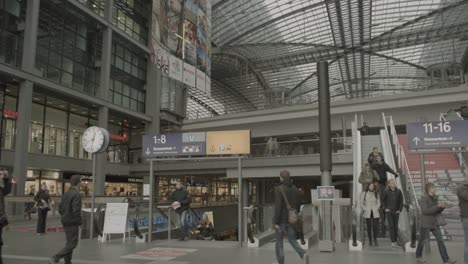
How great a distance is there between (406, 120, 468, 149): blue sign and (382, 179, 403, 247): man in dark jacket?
120cm

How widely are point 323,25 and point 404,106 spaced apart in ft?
54.4

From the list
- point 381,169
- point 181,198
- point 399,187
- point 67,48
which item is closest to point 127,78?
point 67,48

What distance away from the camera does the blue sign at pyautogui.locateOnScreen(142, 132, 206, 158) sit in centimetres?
1336

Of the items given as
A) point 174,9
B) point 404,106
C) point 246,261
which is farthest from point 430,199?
point 404,106

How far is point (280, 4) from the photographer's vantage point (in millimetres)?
41469

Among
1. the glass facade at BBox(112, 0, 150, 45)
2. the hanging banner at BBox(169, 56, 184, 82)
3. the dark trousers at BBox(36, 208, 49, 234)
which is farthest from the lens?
the glass facade at BBox(112, 0, 150, 45)

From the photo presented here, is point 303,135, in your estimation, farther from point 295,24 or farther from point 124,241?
point 124,241

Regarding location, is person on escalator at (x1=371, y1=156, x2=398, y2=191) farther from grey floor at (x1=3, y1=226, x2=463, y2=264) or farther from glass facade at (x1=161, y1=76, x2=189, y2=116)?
glass facade at (x1=161, y1=76, x2=189, y2=116)

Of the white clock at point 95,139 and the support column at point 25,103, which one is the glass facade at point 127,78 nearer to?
the support column at point 25,103

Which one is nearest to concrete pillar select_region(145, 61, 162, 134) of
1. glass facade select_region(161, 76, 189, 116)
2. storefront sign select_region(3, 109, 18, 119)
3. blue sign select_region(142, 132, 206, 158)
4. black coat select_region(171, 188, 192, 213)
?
glass facade select_region(161, 76, 189, 116)

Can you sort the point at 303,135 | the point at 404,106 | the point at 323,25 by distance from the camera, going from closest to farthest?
the point at 404,106 < the point at 303,135 < the point at 323,25

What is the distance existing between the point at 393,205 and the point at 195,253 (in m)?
4.92

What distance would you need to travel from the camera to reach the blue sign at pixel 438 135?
11.0 metres

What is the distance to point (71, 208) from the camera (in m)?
8.15
